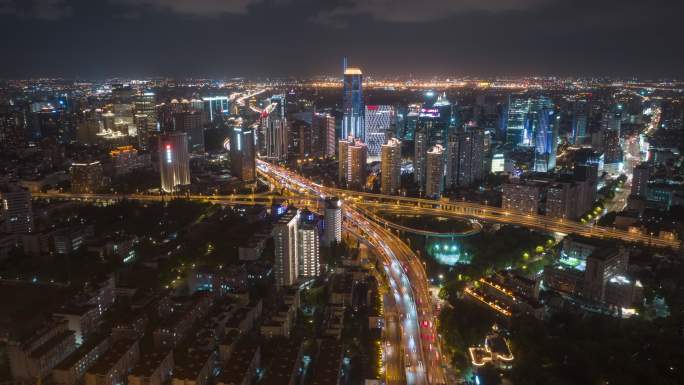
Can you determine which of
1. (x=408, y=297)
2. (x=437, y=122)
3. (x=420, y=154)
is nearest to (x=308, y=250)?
(x=408, y=297)

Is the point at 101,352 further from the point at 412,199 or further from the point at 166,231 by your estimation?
the point at 412,199

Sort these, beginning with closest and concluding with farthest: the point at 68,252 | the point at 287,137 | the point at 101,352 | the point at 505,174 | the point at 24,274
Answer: the point at 101,352
the point at 24,274
the point at 68,252
the point at 505,174
the point at 287,137

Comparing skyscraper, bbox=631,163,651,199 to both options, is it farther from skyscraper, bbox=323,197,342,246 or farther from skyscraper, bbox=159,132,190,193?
skyscraper, bbox=159,132,190,193

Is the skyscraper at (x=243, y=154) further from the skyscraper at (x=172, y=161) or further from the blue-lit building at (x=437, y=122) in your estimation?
the blue-lit building at (x=437, y=122)

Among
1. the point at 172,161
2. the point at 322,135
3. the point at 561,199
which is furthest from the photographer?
the point at 322,135

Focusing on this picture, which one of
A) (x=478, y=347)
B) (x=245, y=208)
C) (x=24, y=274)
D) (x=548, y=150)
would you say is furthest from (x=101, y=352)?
(x=548, y=150)

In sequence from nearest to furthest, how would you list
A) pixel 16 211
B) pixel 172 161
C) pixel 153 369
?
1. pixel 153 369
2. pixel 16 211
3. pixel 172 161

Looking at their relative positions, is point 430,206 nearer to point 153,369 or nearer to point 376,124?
point 376,124

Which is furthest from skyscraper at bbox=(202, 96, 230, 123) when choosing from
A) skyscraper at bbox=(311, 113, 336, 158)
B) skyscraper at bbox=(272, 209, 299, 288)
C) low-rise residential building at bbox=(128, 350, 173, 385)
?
low-rise residential building at bbox=(128, 350, 173, 385)
